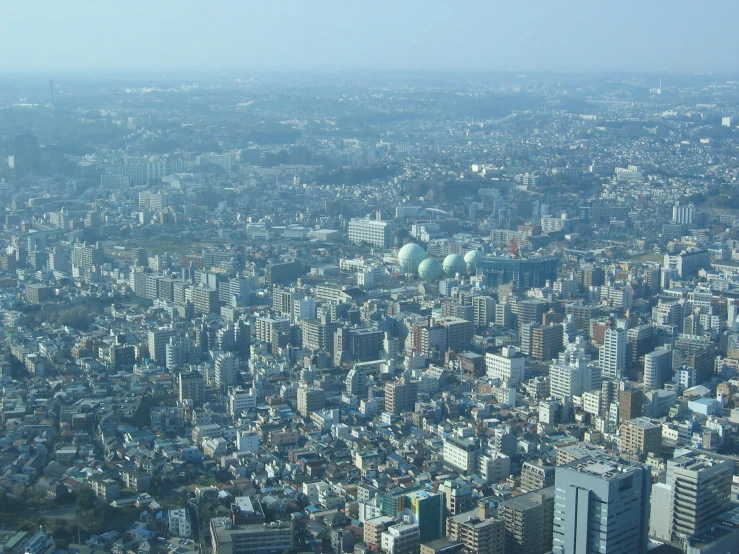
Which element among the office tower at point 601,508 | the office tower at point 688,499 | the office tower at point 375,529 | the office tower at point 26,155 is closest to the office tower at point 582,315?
the office tower at point 688,499

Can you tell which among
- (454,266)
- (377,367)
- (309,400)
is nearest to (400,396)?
(309,400)

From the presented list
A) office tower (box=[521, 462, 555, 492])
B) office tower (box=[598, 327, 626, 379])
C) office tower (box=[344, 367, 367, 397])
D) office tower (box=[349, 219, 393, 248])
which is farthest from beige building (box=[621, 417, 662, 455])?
office tower (box=[349, 219, 393, 248])

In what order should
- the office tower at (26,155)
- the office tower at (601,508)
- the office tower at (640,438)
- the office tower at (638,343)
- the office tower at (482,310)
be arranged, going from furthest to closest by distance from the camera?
1. the office tower at (26,155)
2. the office tower at (482,310)
3. the office tower at (638,343)
4. the office tower at (640,438)
5. the office tower at (601,508)

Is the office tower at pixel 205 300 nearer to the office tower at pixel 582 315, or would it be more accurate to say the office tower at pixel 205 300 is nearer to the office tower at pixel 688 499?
the office tower at pixel 582 315

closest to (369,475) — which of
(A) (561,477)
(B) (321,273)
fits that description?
(A) (561,477)

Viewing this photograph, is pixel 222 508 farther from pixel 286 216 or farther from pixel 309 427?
pixel 286 216

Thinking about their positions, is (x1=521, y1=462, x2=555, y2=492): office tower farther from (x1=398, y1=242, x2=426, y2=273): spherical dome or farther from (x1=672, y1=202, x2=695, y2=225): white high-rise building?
(x1=672, y1=202, x2=695, y2=225): white high-rise building
